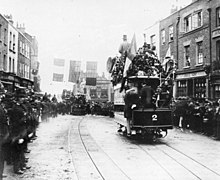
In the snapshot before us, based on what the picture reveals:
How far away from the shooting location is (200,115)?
1278cm

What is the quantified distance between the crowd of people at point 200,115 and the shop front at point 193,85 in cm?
380

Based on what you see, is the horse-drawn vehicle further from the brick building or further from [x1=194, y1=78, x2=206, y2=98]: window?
[x1=194, y1=78, x2=206, y2=98]: window

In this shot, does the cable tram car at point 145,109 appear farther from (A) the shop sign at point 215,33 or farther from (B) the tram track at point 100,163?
(A) the shop sign at point 215,33

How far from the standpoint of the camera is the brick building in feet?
59.3

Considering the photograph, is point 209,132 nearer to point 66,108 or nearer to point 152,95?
point 152,95

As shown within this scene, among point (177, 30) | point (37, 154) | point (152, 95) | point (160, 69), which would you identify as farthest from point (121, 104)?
point (177, 30)

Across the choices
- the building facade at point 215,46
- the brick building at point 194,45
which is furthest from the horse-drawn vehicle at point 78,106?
the building facade at point 215,46

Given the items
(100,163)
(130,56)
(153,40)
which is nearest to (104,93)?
(153,40)

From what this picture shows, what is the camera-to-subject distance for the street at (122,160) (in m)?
5.95

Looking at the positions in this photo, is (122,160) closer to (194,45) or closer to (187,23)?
(194,45)

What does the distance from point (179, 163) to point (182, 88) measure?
597 inches

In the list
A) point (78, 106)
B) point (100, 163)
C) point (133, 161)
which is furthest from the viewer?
point (78, 106)

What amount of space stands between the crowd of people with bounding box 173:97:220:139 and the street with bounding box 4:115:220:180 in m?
1.06

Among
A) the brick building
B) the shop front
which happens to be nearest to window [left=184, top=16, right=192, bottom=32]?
the brick building
